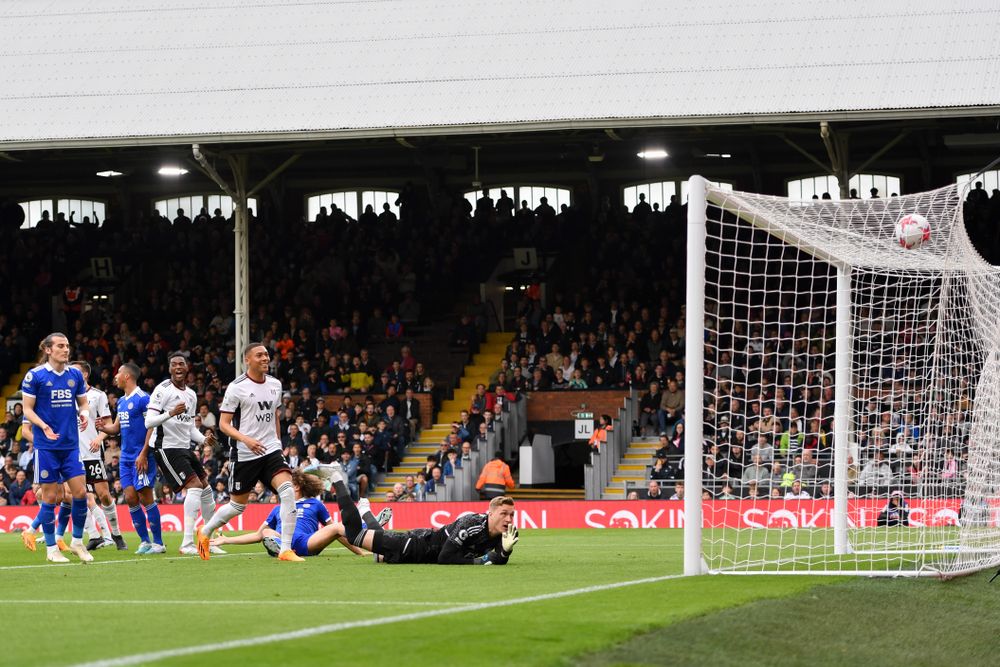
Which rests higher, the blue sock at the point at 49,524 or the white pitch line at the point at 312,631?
the white pitch line at the point at 312,631

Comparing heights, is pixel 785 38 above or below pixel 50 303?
above

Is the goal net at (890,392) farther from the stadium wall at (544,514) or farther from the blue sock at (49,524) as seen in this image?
the stadium wall at (544,514)

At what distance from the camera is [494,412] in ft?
96.8

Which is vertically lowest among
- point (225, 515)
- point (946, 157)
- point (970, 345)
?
point (225, 515)

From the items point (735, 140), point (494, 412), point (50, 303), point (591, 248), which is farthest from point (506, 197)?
point (50, 303)

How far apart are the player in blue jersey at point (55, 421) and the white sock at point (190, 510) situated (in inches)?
45.5

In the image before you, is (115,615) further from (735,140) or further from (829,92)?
(735,140)

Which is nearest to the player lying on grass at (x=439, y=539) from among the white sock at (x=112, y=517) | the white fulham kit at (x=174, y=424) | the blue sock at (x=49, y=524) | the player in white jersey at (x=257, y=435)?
the player in white jersey at (x=257, y=435)

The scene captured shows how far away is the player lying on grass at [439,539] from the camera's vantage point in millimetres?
12856

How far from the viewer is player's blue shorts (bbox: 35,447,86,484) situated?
14.0 metres

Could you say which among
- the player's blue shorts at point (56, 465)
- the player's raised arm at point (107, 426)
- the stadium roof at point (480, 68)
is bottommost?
the player's blue shorts at point (56, 465)

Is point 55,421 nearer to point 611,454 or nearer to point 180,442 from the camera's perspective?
point 180,442

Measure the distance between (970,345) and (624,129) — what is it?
13.3 m

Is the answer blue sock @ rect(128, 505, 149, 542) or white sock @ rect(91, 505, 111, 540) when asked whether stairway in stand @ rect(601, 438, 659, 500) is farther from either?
blue sock @ rect(128, 505, 149, 542)
